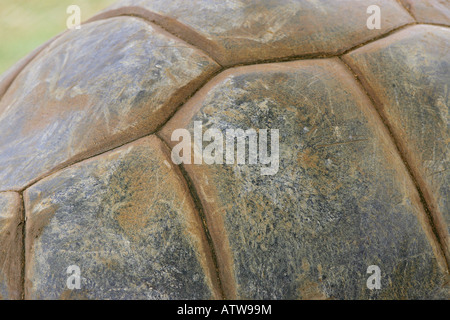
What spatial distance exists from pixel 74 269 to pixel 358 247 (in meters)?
0.75

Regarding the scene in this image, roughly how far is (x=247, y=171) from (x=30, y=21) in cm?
411

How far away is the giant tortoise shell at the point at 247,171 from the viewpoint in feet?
3.67

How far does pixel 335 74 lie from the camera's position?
4.06 feet

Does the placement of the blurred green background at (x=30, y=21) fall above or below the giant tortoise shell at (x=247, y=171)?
above

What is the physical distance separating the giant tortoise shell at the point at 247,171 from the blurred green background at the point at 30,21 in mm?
3145

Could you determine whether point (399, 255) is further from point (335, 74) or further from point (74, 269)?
point (74, 269)

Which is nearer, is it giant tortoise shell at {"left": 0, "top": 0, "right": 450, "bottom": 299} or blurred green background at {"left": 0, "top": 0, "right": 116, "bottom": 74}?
giant tortoise shell at {"left": 0, "top": 0, "right": 450, "bottom": 299}

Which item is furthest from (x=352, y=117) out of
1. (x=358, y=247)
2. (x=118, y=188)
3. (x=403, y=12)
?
(x=118, y=188)

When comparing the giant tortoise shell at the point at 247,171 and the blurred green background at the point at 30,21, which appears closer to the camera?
the giant tortoise shell at the point at 247,171

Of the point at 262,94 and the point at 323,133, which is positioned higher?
the point at 262,94

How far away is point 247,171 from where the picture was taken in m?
1.14

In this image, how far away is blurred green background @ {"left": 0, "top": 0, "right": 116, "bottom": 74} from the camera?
13.4ft

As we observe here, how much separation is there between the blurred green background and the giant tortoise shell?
3.15 meters
